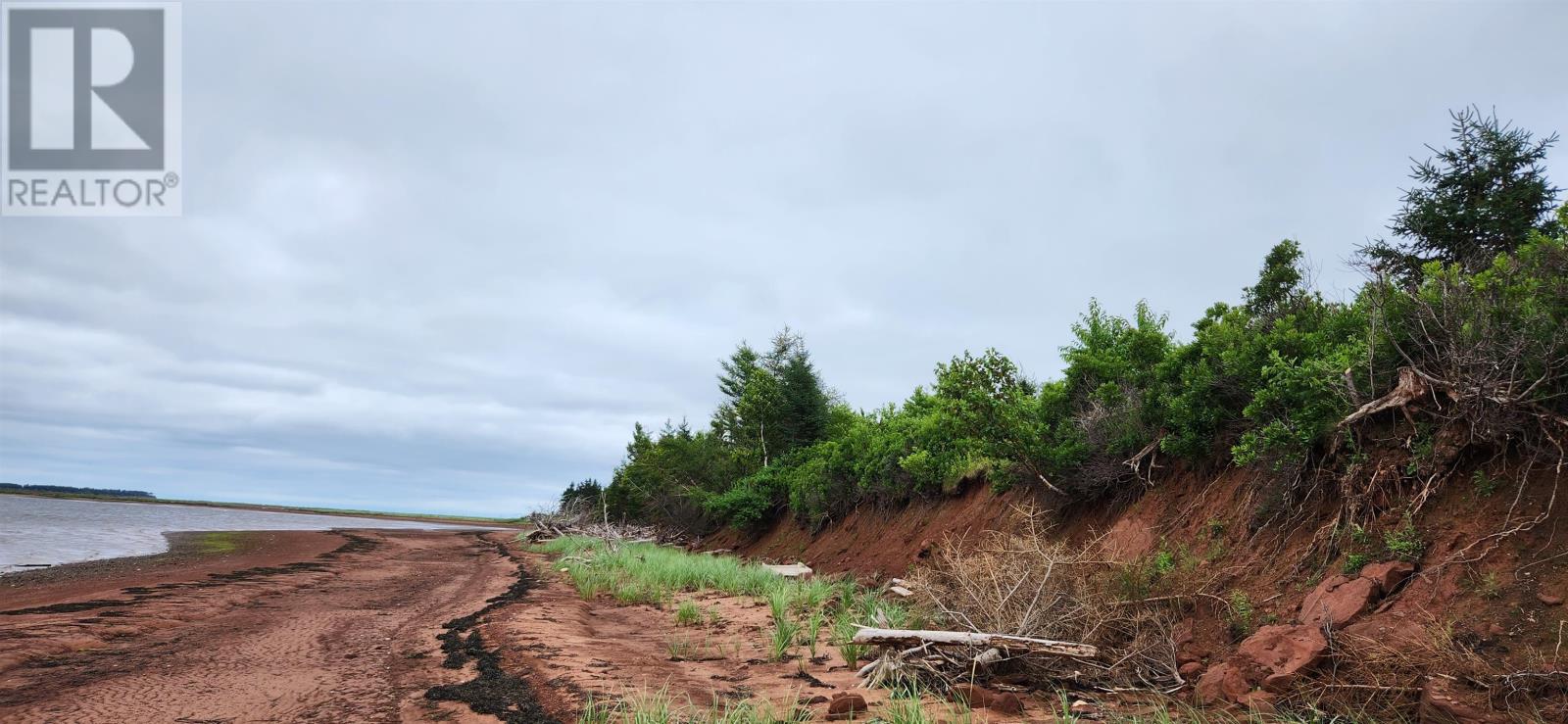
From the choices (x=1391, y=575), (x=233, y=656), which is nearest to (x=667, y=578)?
(x=233, y=656)

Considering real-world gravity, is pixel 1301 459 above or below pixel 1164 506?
above

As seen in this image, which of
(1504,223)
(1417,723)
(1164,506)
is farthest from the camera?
(1504,223)

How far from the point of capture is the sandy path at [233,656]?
5.41 meters

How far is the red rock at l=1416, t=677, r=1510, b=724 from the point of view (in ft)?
14.5

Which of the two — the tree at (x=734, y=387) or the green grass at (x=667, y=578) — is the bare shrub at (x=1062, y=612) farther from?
the tree at (x=734, y=387)

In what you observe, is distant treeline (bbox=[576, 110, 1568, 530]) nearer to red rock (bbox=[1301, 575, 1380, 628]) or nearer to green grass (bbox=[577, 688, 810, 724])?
red rock (bbox=[1301, 575, 1380, 628])

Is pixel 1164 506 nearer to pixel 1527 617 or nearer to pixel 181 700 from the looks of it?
pixel 1527 617

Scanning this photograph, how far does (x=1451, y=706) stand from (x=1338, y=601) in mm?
1208

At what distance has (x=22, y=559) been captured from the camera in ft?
57.4

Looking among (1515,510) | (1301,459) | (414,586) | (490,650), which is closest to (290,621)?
(490,650)

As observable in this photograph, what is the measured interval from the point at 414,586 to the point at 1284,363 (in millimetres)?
15165

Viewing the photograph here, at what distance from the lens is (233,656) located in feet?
23.5

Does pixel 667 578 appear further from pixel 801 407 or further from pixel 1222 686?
pixel 801 407

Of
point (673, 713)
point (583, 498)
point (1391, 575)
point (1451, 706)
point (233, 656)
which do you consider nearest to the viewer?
point (1451, 706)
